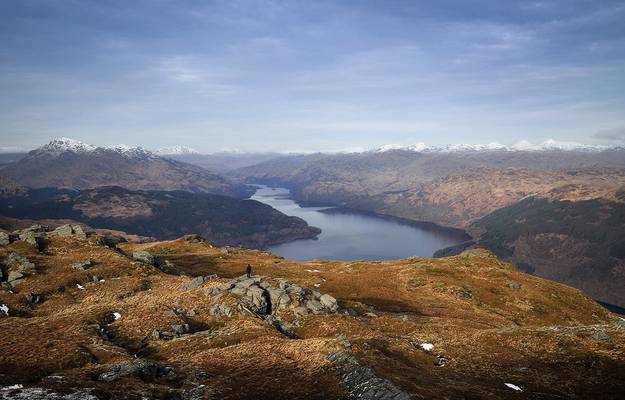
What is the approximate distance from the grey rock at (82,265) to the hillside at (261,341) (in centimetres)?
41

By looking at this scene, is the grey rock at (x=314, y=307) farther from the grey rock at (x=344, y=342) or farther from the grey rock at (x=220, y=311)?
the grey rock at (x=344, y=342)

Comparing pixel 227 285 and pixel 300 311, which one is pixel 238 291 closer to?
pixel 227 285

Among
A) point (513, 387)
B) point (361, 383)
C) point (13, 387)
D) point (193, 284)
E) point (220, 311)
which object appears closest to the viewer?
point (13, 387)

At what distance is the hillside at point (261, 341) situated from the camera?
24219 mm

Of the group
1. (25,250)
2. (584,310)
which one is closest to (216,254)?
(25,250)

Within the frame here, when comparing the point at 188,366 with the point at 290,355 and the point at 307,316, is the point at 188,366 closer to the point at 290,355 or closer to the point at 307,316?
the point at 290,355

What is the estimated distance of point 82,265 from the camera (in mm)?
56438

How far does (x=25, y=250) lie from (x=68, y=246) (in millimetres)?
7525

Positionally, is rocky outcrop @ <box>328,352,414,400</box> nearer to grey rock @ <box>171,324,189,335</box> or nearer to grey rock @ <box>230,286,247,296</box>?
grey rock @ <box>171,324,189,335</box>

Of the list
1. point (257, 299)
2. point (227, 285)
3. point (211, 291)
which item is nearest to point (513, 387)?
point (257, 299)

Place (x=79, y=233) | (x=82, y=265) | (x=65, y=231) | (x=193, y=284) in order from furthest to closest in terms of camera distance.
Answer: (x=65, y=231) → (x=79, y=233) → (x=82, y=265) → (x=193, y=284)

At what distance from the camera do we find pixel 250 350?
102 feet

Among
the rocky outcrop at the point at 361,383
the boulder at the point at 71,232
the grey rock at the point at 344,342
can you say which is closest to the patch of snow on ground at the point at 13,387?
the rocky outcrop at the point at 361,383

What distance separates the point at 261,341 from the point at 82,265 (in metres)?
37.0
